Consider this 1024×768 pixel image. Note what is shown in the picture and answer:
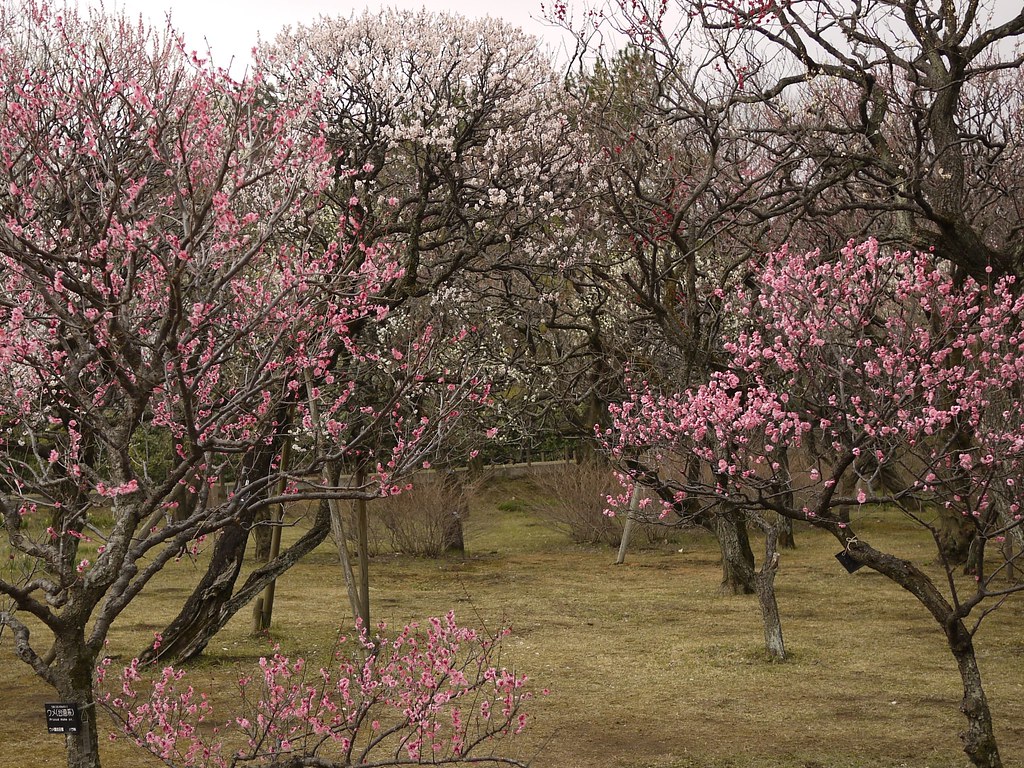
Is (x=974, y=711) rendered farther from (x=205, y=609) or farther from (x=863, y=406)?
(x=205, y=609)

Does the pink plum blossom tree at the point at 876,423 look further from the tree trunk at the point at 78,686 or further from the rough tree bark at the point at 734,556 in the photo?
the tree trunk at the point at 78,686

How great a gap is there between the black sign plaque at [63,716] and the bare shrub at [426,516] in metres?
13.5

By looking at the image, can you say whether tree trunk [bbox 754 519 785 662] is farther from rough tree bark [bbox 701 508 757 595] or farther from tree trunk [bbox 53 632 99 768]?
tree trunk [bbox 53 632 99 768]

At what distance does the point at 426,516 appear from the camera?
18703mm

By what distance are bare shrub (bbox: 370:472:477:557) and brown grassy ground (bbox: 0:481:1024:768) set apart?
678 mm

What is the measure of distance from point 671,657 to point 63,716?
6.95 metres

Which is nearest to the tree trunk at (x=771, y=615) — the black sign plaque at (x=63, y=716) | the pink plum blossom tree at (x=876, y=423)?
the pink plum blossom tree at (x=876, y=423)

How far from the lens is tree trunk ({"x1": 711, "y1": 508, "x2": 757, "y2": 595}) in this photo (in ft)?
44.9

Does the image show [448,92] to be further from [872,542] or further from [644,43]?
[872,542]

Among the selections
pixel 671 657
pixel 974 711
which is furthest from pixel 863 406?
pixel 671 657

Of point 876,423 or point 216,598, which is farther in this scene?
point 216,598

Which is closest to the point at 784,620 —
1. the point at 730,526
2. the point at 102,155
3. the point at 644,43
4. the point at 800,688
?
the point at 730,526

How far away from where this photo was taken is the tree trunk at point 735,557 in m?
13.7

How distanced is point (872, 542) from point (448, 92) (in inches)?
457
